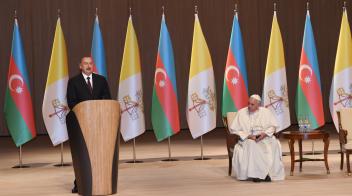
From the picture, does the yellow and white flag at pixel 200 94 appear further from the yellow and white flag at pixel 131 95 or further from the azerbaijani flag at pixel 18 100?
the azerbaijani flag at pixel 18 100

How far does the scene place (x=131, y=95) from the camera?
10.5 meters

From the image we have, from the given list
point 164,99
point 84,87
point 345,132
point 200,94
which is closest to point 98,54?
point 164,99

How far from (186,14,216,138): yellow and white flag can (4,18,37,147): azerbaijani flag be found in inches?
94.3

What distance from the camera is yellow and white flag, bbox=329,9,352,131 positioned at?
1063 cm

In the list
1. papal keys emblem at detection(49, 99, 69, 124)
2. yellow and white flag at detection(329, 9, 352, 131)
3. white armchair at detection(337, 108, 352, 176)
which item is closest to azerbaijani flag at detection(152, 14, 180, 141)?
papal keys emblem at detection(49, 99, 69, 124)

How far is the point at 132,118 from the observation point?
10445mm

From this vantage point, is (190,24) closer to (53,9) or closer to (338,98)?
(53,9)

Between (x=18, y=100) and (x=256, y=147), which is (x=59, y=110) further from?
(x=256, y=147)

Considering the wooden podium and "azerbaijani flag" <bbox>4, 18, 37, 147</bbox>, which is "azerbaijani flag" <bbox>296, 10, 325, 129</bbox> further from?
the wooden podium

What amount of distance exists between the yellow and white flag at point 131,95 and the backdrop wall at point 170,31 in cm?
697

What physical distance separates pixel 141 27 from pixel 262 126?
381 inches

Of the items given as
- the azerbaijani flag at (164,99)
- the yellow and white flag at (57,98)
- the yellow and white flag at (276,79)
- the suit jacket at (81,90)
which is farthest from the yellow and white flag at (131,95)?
the suit jacket at (81,90)

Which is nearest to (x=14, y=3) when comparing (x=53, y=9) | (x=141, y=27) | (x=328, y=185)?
(x=53, y=9)

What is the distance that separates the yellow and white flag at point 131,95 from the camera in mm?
10438
